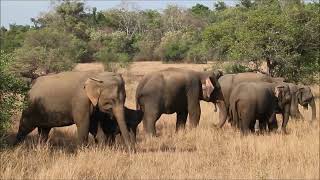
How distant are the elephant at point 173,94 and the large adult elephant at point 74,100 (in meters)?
3.14

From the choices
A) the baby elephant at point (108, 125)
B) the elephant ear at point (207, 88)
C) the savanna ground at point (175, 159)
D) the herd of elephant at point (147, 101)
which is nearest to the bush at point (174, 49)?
the herd of elephant at point (147, 101)

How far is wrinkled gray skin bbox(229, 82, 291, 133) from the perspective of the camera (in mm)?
13695

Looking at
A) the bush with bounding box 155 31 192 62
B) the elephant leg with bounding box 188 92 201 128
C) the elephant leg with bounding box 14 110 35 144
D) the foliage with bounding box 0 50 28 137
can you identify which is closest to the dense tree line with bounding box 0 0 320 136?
the foliage with bounding box 0 50 28 137

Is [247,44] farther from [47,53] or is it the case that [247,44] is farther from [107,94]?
[47,53]

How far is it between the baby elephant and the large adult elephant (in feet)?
1.34

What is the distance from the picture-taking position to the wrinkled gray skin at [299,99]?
16.4 m

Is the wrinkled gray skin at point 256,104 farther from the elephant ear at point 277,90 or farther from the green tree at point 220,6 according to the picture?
the green tree at point 220,6

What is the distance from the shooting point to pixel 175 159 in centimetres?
960

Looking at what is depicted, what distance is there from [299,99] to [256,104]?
13.6ft

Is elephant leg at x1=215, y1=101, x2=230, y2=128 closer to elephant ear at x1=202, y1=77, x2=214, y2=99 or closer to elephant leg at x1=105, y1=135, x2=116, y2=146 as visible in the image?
elephant ear at x1=202, y1=77, x2=214, y2=99

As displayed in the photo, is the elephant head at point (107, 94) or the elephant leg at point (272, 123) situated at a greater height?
the elephant head at point (107, 94)

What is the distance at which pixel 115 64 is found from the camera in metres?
46.3

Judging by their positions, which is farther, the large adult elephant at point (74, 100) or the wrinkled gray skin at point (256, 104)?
the wrinkled gray skin at point (256, 104)

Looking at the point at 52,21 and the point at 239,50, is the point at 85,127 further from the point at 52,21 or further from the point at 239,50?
the point at 52,21
